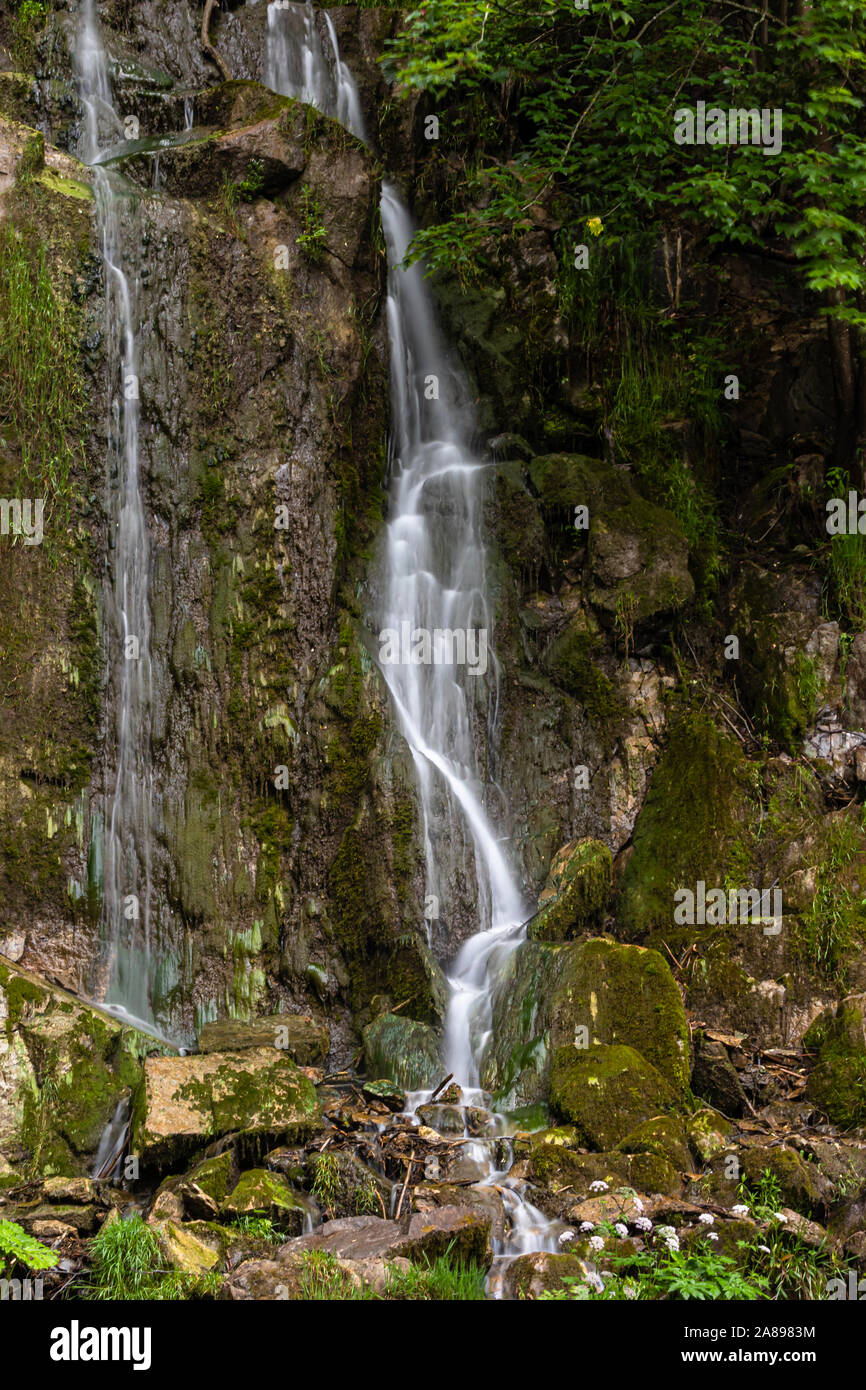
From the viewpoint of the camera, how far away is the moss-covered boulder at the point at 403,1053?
691cm

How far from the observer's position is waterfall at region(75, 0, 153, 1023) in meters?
7.58

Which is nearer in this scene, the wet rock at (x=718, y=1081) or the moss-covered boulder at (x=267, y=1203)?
the moss-covered boulder at (x=267, y=1203)

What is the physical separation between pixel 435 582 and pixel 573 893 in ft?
10.2

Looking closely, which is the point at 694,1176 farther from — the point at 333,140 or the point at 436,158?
the point at 436,158

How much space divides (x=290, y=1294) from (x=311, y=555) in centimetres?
546

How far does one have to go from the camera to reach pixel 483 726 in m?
9.39

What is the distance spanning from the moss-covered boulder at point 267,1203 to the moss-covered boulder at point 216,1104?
15.7 inches

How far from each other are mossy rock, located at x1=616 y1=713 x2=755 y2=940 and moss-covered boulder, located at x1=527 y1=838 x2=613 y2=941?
0.30 m

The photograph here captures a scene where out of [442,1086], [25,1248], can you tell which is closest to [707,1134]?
[442,1086]

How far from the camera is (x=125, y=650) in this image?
26.2 ft

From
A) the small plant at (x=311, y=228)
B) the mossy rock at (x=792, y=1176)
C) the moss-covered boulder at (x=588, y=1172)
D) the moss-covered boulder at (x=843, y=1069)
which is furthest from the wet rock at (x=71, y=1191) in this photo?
the small plant at (x=311, y=228)
